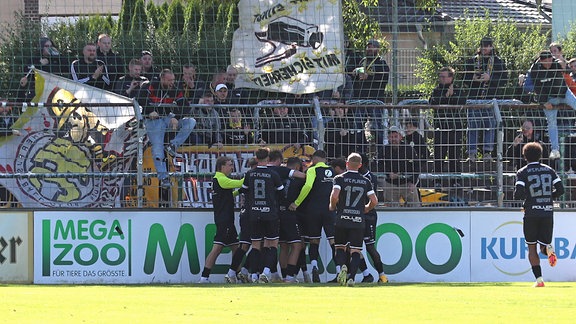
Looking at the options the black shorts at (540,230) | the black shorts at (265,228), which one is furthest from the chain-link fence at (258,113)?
the black shorts at (540,230)

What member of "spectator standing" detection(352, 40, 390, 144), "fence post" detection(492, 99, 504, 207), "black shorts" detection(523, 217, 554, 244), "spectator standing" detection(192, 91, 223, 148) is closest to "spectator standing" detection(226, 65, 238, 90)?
"spectator standing" detection(192, 91, 223, 148)

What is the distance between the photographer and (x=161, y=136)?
17.8 m

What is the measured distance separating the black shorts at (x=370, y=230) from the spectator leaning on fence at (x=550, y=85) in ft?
10.4

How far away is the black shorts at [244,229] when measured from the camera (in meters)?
17.6

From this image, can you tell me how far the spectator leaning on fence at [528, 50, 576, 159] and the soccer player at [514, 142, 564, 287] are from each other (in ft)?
7.99

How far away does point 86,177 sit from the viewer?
1747 cm

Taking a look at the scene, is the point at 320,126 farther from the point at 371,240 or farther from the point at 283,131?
the point at 371,240

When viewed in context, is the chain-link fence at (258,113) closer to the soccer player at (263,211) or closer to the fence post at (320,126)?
the fence post at (320,126)

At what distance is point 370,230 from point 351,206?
1168 millimetres

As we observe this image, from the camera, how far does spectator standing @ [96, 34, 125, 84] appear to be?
18.6 meters

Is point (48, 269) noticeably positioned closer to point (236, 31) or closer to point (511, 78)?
point (236, 31)
